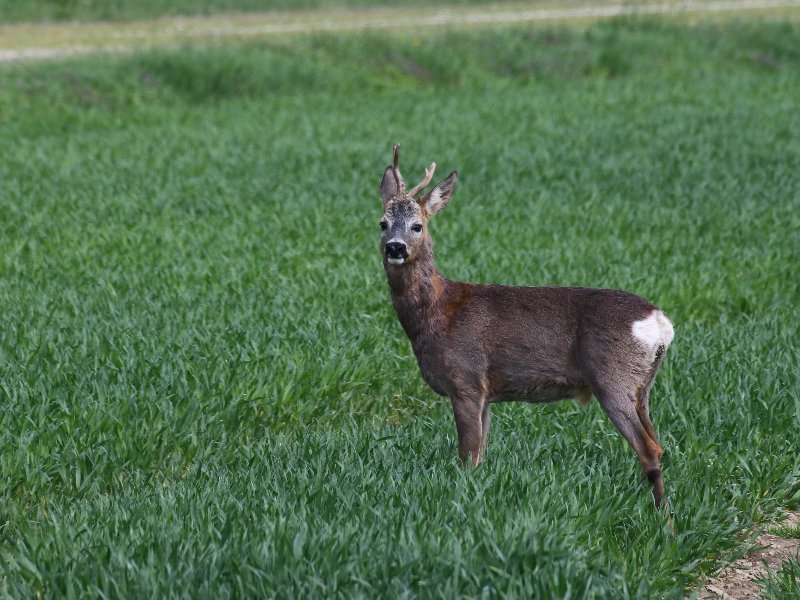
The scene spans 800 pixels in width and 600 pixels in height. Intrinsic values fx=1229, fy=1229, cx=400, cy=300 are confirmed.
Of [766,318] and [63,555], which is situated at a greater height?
[63,555]

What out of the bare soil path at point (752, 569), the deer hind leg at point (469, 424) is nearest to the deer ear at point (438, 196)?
the deer hind leg at point (469, 424)

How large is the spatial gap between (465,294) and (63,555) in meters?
2.17

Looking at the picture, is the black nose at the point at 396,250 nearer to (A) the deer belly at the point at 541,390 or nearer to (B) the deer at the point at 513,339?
(B) the deer at the point at 513,339

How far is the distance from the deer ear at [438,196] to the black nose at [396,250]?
0.31 m

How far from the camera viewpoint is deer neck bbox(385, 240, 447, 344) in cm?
549

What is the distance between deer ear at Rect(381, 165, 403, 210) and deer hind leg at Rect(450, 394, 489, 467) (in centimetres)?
94

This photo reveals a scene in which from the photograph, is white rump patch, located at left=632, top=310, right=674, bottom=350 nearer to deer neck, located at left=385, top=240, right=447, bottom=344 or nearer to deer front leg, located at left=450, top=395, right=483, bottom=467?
deer front leg, located at left=450, top=395, right=483, bottom=467

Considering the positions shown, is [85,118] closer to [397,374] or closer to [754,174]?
[754,174]

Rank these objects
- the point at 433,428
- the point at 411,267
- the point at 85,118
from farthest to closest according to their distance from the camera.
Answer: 1. the point at 85,118
2. the point at 433,428
3. the point at 411,267

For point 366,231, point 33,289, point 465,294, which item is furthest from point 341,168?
point 465,294

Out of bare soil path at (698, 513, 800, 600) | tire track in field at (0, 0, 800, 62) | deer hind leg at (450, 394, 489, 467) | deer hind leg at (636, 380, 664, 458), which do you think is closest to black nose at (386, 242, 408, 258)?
deer hind leg at (450, 394, 489, 467)

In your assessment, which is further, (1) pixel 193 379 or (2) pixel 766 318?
(2) pixel 766 318

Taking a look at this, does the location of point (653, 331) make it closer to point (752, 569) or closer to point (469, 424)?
point (469, 424)

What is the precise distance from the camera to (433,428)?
20.7 ft
